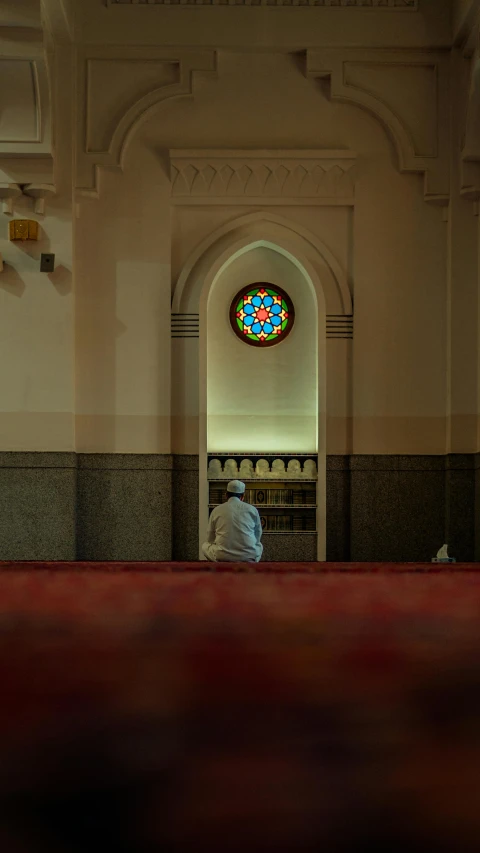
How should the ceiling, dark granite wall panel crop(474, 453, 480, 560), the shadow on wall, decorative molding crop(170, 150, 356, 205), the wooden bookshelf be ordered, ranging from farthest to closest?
decorative molding crop(170, 150, 356, 205) → the wooden bookshelf → the shadow on wall → dark granite wall panel crop(474, 453, 480, 560) → the ceiling

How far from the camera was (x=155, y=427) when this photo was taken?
8578 millimetres

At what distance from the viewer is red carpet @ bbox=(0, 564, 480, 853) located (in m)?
0.30

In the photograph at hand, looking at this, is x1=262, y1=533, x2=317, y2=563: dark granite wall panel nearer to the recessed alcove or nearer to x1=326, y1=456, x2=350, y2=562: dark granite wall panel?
x1=326, y1=456, x2=350, y2=562: dark granite wall panel

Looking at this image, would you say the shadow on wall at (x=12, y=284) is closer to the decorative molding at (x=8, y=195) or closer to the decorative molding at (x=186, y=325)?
the decorative molding at (x=8, y=195)

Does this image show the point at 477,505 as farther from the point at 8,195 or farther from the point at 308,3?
the point at 8,195

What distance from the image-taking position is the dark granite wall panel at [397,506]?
8500 mm

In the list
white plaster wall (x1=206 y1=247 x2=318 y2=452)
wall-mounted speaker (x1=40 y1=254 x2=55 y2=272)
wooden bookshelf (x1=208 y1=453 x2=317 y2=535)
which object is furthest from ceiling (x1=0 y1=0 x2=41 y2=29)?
wooden bookshelf (x1=208 y1=453 x2=317 y2=535)

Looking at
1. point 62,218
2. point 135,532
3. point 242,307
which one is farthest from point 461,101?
point 135,532

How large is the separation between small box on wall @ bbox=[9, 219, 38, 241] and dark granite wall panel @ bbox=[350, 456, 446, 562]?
354 cm

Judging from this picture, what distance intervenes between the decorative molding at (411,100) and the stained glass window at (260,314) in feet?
5.58

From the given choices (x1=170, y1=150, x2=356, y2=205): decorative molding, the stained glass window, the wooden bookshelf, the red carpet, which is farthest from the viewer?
the stained glass window

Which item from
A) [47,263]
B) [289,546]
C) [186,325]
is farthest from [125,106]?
[289,546]

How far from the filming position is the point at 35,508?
26.8ft

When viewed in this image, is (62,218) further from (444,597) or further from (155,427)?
(444,597)
